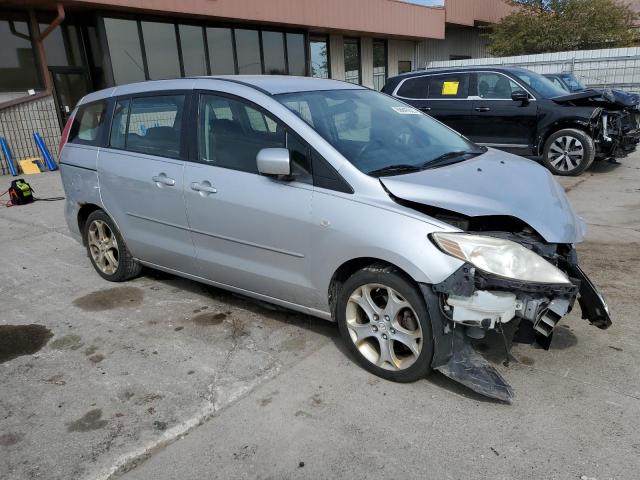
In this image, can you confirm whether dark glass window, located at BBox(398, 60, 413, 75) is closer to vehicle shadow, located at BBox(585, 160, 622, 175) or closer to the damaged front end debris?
vehicle shadow, located at BBox(585, 160, 622, 175)

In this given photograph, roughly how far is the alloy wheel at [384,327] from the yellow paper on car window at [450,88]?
7637mm

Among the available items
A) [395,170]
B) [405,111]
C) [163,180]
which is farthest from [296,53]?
[395,170]

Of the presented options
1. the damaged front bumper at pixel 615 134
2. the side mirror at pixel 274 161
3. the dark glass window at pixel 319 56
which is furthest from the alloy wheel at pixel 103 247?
the dark glass window at pixel 319 56

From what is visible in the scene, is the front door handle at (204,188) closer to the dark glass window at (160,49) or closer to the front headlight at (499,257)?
the front headlight at (499,257)

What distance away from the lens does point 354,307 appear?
315 cm

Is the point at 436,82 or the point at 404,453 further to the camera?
the point at 436,82

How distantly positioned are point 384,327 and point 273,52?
15316 millimetres

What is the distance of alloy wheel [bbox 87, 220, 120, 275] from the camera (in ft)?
15.6

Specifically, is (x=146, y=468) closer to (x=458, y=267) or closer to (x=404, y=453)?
(x=404, y=453)

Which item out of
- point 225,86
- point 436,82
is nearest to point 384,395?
point 225,86

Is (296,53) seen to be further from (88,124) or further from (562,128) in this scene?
(88,124)

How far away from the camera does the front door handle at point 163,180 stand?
3.88 meters

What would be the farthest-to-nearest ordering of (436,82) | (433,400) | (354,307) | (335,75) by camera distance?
(335,75) → (436,82) → (354,307) → (433,400)

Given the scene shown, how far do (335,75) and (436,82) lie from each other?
34.6ft
